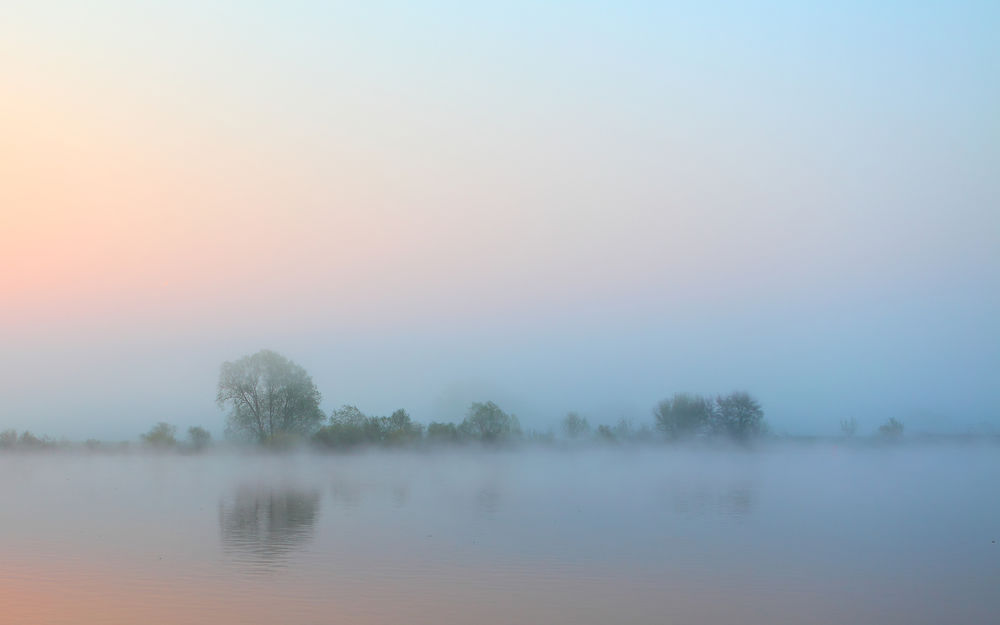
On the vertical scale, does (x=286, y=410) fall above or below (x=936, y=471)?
above

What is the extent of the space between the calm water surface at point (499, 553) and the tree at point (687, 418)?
53.4 metres

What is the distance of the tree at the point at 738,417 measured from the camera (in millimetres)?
97750

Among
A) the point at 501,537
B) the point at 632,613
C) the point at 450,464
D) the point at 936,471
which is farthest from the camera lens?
→ the point at 450,464

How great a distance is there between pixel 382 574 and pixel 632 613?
5986 mm

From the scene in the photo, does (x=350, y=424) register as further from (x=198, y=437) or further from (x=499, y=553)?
(x=499, y=553)

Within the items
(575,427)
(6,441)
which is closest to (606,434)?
(575,427)

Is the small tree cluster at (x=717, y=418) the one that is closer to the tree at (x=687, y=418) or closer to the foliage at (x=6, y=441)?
the tree at (x=687, y=418)

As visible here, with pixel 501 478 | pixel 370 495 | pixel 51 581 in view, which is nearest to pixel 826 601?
pixel 51 581

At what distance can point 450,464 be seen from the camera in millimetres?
67688

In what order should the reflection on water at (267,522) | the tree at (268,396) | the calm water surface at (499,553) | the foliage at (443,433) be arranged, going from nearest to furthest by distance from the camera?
the calm water surface at (499,553), the reflection on water at (267,522), the tree at (268,396), the foliage at (443,433)

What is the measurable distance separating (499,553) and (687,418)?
266 feet

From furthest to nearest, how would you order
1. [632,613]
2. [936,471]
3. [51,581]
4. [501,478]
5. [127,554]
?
[936,471]
[501,478]
[127,554]
[51,581]
[632,613]

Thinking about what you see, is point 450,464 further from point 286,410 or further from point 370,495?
point 370,495

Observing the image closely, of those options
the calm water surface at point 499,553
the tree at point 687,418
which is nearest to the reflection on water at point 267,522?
the calm water surface at point 499,553
